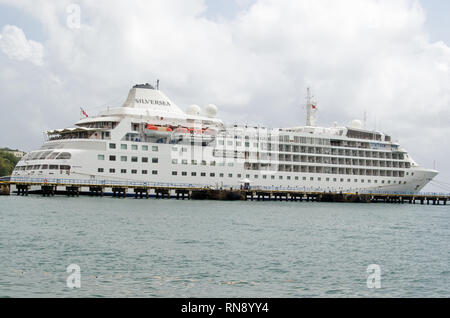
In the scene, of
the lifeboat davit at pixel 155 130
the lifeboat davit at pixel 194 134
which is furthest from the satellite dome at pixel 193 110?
the lifeboat davit at pixel 155 130

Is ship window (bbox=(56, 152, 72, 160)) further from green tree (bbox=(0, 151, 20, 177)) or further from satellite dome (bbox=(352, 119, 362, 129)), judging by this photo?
green tree (bbox=(0, 151, 20, 177))

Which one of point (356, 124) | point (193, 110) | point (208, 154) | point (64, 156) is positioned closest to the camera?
point (64, 156)

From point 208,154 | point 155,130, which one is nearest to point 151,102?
point 155,130

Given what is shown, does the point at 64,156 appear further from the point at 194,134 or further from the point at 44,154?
the point at 194,134

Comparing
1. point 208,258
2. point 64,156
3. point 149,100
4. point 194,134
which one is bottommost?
point 208,258

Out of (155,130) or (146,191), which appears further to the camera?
(155,130)

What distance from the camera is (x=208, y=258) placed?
22844 millimetres

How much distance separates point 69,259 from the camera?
21.3m

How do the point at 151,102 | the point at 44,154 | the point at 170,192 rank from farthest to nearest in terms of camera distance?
the point at 151,102, the point at 170,192, the point at 44,154

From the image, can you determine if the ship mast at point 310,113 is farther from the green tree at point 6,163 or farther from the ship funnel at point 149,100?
the green tree at point 6,163

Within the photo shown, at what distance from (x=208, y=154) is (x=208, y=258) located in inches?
2001

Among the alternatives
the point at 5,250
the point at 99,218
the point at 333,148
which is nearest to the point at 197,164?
the point at 333,148

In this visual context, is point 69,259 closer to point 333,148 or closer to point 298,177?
point 298,177
